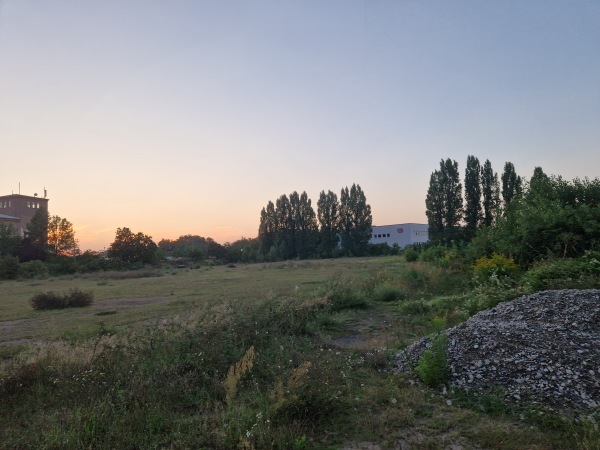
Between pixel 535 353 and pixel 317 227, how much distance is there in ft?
220

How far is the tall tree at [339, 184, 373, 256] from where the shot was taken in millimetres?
68938

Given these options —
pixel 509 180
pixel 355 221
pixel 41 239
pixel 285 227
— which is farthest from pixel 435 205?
pixel 41 239

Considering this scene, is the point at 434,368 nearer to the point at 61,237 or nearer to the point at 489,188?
the point at 489,188

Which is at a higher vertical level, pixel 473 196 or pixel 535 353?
pixel 473 196

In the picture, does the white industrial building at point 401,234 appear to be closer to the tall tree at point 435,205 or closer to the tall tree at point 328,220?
the tall tree at point 328,220

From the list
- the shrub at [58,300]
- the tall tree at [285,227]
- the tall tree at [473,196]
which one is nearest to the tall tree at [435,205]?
the tall tree at [473,196]

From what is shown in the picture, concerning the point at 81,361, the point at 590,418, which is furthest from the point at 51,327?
the point at 590,418

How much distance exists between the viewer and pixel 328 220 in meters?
71.4

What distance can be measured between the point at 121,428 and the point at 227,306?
5.54 metres

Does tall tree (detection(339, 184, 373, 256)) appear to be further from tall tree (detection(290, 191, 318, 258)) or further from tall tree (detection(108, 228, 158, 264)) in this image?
tall tree (detection(108, 228, 158, 264))

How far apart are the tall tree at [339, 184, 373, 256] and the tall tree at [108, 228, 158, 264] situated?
105ft

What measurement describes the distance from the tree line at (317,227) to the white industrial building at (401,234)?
774 centimetres

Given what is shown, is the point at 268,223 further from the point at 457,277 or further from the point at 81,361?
the point at 81,361

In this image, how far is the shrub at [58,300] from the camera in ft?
49.6
